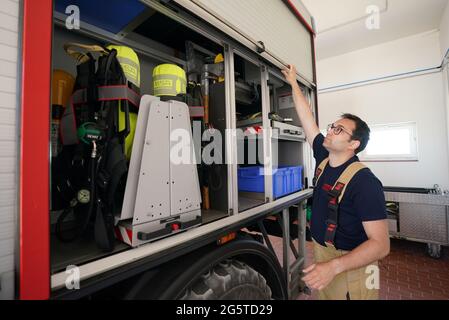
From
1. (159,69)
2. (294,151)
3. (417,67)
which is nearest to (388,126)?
Result: (417,67)

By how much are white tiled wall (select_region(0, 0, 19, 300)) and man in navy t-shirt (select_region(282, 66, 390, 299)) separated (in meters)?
1.36

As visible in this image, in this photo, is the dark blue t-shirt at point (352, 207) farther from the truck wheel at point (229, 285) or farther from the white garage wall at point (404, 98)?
the white garage wall at point (404, 98)

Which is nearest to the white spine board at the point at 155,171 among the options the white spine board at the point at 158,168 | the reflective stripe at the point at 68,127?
the white spine board at the point at 158,168

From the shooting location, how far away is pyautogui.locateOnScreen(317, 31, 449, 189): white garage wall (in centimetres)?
429

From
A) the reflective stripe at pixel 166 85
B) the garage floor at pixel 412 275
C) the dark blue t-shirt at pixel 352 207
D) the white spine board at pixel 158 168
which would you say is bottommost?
the garage floor at pixel 412 275

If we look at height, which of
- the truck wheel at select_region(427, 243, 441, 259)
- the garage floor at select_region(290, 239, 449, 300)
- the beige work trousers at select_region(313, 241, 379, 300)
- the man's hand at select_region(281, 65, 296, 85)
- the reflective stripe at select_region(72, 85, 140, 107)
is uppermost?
the man's hand at select_region(281, 65, 296, 85)

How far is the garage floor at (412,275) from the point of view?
2779 millimetres

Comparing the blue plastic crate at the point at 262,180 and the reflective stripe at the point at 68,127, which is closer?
the reflective stripe at the point at 68,127

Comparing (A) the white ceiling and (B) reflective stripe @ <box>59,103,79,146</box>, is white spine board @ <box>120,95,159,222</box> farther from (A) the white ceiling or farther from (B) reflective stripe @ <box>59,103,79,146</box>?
(A) the white ceiling

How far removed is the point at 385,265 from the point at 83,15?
5195mm

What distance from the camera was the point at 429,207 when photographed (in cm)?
382

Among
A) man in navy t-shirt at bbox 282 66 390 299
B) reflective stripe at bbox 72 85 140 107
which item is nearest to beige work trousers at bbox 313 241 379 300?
man in navy t-shirt at bbox 282 66 390 299

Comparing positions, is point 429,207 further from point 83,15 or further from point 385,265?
point 83,15

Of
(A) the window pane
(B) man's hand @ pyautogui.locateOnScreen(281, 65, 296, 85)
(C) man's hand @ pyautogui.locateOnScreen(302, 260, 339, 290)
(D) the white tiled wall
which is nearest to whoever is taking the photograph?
(D) the white tiled wall
